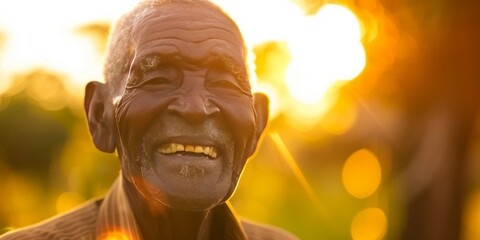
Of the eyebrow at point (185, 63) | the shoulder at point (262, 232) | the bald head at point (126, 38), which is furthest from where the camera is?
the shoulder at point (262, 232)

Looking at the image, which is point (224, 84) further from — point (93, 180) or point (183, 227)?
point (93, 180)

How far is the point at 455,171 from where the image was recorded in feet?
38.6

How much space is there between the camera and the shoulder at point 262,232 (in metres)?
4.45

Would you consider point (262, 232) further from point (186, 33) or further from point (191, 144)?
point (186, 33)

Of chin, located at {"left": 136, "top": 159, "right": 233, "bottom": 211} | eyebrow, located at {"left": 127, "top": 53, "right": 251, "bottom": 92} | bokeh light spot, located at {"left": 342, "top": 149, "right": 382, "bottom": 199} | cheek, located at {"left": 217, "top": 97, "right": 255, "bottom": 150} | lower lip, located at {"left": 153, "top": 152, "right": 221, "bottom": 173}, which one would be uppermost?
eyebrow, located at {"left": 127, "top": 53, "right": 251, "bottom": 92}

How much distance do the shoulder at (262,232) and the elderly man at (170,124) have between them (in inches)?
17.4

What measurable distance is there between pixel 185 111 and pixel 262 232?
1.19 m

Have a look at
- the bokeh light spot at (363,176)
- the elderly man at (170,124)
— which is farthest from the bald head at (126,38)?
the bokeh light spot at (363,176)

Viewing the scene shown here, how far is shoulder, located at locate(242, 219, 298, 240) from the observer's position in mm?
4445

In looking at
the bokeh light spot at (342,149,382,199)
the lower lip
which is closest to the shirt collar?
the lower lip

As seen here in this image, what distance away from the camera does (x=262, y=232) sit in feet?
14.8

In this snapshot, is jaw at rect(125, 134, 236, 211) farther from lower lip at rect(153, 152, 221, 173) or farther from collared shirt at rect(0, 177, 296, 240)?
collared shirt at rect(0, 177, 296, 240)

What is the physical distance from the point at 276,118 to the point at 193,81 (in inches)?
371

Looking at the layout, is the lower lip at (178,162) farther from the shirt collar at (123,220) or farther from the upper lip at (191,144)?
the shirt collar at (123,220)
